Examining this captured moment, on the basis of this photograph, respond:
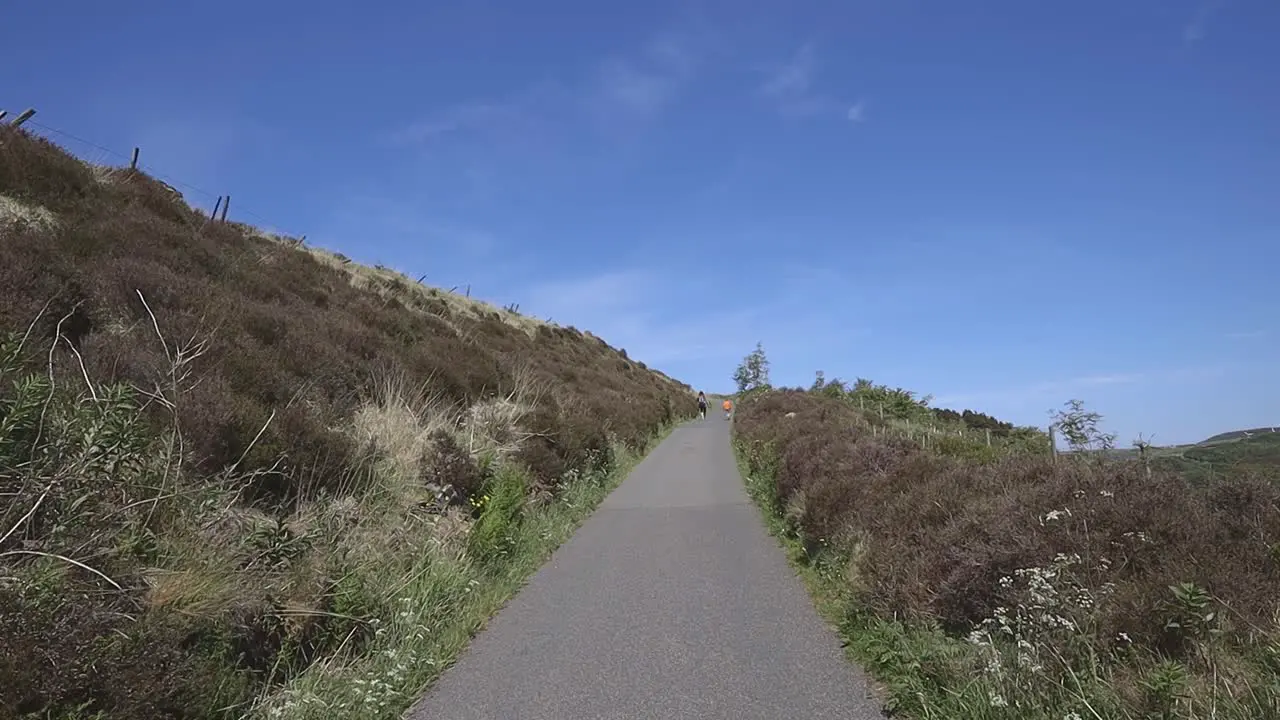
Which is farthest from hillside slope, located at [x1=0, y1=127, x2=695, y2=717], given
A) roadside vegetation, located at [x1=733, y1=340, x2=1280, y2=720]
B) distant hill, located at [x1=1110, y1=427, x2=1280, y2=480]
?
distant hill, located at [x1=1110, y1=427, x2=1280, y2=480]

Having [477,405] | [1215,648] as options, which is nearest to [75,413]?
[1215,648]

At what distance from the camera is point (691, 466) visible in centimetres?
1991

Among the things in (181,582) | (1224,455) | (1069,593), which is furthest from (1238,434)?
(181,582)

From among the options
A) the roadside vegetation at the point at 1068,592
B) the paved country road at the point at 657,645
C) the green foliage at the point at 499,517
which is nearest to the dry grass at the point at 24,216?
the green foliage at the point at 499,517

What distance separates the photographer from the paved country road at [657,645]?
4.71 meters

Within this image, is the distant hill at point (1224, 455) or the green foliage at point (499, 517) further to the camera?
the green foliage at point (499, 517)

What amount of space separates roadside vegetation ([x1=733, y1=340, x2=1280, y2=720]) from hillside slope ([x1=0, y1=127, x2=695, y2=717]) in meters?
3.62

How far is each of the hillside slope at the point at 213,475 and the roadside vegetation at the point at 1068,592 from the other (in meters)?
3.62

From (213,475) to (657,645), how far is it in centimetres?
404

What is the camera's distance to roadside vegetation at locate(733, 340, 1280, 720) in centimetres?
346

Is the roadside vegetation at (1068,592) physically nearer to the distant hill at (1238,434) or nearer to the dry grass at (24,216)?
the distant hill at (1238,434)

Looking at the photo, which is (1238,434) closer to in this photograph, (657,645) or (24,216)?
(657,645)

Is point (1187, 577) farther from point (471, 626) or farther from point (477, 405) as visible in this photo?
point (477, 405)

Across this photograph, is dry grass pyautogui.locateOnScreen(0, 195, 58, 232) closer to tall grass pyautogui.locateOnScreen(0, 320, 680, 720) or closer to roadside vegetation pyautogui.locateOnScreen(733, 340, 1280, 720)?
tall grass pyautogui.locateOnScreen(0, 320, 680, 720)
